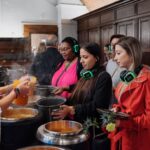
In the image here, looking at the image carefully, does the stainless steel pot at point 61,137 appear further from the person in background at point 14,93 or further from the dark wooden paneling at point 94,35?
the dark wooden paneling at point 94,35

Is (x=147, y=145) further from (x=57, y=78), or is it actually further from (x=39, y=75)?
(x=39, y=75)

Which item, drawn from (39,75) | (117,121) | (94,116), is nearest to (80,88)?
(94,116)

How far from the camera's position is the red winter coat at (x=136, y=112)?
1.43 meters

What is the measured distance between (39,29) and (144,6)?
3.74 meters

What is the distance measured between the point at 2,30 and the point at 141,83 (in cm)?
549

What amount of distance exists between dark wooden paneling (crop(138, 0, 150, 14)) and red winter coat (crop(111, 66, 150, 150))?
2077mm

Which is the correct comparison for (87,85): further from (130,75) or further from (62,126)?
(62,126)

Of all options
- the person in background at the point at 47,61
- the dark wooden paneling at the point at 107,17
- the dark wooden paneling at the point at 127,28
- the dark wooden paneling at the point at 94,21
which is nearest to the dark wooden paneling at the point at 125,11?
the dark wooden paneling at the point at 127,28

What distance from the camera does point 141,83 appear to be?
1444mm

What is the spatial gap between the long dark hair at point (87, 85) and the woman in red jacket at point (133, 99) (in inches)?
7.9

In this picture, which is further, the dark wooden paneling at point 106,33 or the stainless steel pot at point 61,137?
the dark wooden paneling at point 106,33

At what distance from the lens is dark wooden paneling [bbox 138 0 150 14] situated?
Result: 3352 millimetres

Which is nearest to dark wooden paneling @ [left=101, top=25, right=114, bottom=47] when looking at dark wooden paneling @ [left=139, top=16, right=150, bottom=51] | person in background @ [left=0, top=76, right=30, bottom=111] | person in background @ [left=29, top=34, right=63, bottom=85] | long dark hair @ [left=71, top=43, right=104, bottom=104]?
dark wooden paneling @ [left=139, top=16, right=150, bottom=51]

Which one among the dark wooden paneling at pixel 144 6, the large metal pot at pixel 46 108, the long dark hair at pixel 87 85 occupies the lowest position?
the large metal pot at pixel 46 108
